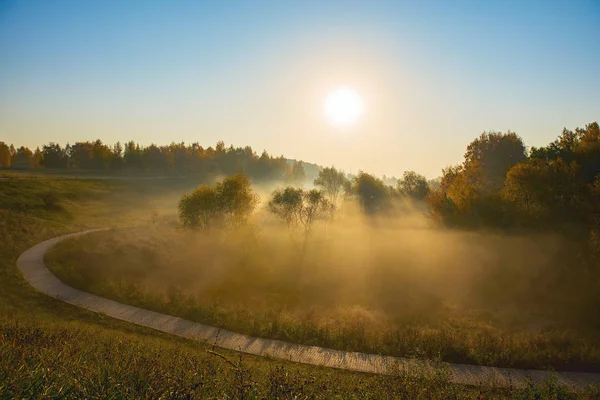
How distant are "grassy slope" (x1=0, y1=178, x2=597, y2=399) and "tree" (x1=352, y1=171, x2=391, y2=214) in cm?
6870

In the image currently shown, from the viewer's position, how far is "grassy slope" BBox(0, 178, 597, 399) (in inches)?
240

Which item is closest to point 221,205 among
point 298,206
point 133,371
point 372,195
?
point 298,206

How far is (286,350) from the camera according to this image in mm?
21281

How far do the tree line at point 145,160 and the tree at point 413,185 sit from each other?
84705 millimetres

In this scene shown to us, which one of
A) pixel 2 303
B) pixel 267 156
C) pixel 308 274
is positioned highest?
pixel 267 156

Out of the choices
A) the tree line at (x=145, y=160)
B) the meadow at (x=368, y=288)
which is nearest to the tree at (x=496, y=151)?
the meadow at (x=368, y=288)

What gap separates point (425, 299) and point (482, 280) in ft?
30.2

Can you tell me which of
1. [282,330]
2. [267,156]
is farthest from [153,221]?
[267,156]

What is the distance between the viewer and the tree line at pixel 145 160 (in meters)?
146

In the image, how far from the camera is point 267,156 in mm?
184625

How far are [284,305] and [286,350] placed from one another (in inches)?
458

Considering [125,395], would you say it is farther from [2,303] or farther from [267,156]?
[267,156]

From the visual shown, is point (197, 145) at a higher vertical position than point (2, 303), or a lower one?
higher

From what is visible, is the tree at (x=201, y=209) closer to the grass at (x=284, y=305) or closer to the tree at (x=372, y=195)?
the grass at (x=284, y=305)
